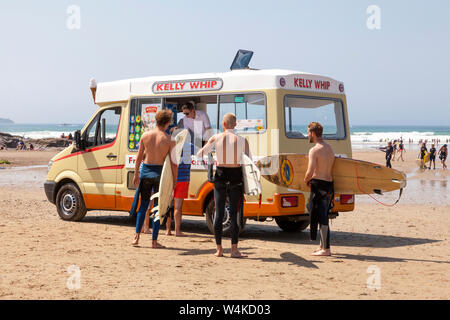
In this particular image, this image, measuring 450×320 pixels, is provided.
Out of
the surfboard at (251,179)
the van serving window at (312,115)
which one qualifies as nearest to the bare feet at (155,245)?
the surfboard at (251,179)

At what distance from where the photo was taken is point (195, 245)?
903 centimetres

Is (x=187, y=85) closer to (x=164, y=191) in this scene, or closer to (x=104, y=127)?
(x=104, y=127)

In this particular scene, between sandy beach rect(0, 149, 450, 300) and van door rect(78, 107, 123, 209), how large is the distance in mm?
511

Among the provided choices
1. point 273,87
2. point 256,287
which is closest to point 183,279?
point 256,287

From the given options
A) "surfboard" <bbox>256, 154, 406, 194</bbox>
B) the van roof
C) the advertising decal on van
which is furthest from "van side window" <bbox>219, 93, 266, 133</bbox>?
"surfboard" <bbox>256, 154, 406, 194</bbox>

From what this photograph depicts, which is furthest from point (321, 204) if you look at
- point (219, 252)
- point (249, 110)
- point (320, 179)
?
point (249, 110)

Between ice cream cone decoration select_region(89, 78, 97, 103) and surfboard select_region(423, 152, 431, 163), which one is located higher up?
ice cream cone decoration select_region(89, 78, 97, 103)

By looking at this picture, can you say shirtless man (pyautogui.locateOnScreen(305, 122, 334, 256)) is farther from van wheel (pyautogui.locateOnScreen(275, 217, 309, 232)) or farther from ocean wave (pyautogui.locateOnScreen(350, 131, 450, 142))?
ocean wave (pyautogui.locateOnScreen(350, 131, 450, 142))

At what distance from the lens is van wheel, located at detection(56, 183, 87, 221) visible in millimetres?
11586

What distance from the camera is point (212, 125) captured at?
10.1m

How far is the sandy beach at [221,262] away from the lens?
599cm

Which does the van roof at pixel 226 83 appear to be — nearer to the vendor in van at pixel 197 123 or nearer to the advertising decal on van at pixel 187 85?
the advertising decal on van at pixel 187 85

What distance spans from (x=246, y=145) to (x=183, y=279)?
2.12 meters

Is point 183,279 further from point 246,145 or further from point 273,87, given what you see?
point 273,87
